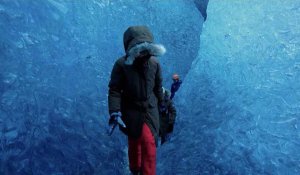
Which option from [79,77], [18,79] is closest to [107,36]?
Answer: [79,77]

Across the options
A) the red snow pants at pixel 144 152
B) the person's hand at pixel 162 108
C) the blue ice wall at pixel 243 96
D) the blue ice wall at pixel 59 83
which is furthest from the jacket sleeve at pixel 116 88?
the blue ice wall at pixel 243 96

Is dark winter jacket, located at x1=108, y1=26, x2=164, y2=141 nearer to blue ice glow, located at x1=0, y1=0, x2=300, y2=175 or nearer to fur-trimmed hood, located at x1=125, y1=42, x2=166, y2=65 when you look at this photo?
fur-trimmed hood, located at x1=125, y1=42, x2=166, y2=65

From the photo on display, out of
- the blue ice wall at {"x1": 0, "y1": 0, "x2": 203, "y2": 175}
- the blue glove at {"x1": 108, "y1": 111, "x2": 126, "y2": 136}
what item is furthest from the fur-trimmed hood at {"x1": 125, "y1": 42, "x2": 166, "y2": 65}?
the blue ice wall at {"x1": 0, "y1": 0, "x2": 203, "y2": 175}

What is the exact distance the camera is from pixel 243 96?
12.5ft

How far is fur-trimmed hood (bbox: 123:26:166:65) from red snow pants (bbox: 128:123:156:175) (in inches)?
23.3

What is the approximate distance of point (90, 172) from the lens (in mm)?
3145

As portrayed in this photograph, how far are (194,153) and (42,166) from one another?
63.1 inches

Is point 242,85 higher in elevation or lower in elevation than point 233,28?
lower

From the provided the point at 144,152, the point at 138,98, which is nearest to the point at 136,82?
the point at 138,98

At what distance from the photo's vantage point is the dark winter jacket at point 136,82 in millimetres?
2318

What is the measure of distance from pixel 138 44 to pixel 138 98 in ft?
1.49

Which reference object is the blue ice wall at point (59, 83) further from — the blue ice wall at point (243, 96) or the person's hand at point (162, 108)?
the person's hand at point (162, 108)

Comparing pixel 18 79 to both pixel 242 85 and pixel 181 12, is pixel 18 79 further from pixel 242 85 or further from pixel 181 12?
pixel 181 12

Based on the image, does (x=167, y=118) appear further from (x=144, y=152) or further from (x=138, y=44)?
(x=138, y=44)
